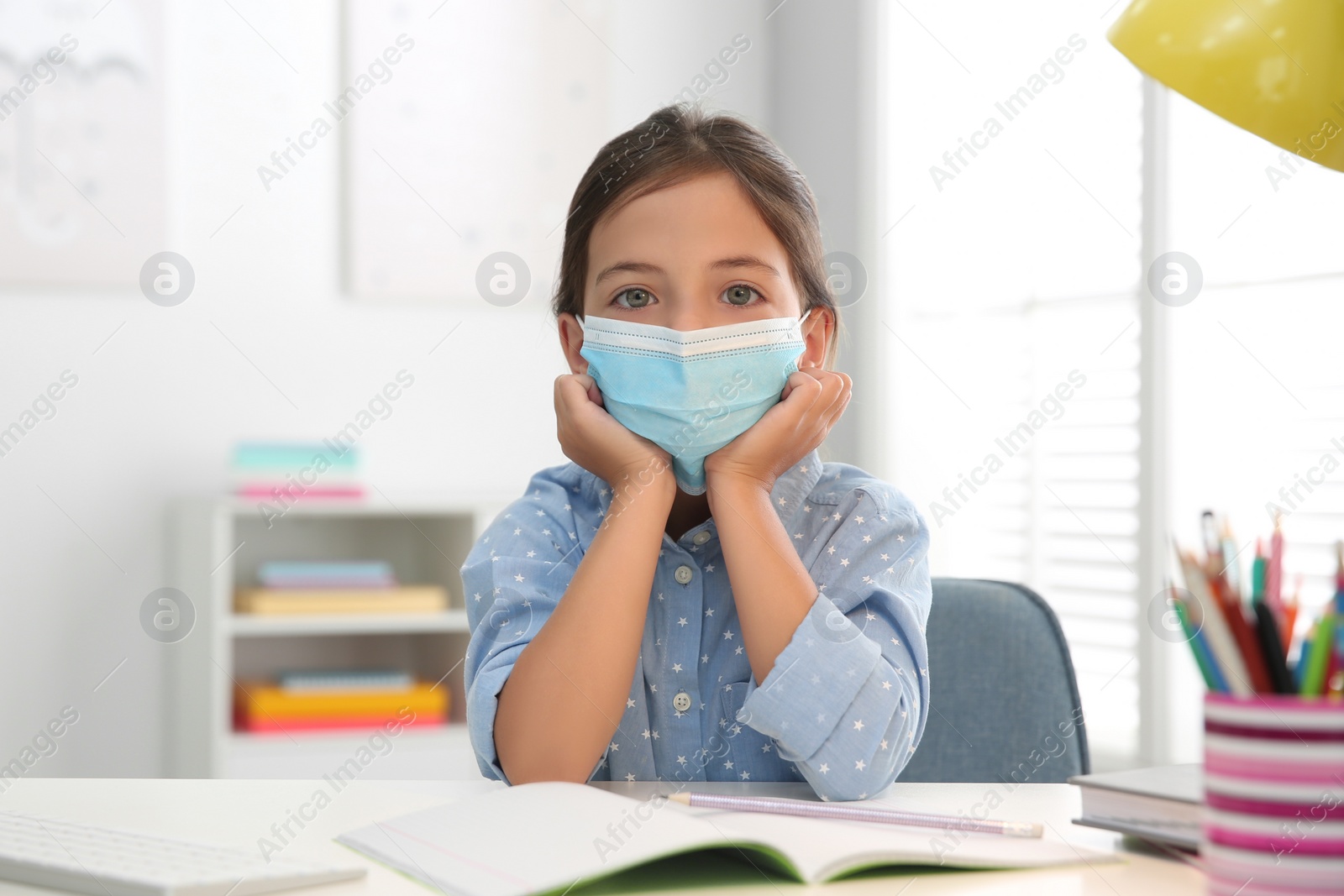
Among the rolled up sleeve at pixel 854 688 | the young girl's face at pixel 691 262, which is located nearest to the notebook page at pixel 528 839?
the rolled up sleeve at pixel 854 688

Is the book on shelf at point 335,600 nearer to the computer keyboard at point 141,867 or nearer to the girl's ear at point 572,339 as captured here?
the girl's ear at point 572,339

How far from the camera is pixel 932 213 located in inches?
117

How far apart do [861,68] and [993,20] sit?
45 centimetres

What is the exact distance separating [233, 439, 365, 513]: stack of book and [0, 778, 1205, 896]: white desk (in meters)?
1.77

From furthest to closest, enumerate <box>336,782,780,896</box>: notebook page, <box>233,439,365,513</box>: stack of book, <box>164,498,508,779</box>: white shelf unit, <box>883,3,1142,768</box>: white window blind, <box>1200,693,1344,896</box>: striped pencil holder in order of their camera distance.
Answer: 1. <box>233,439,365,513</box>: stack of book
2. <box>164,498,508,779</box>: white shelf unit
3. <box>883,3,1142,768</box>: white window blind
4. <box>336,782,780,896</box>: notebook page
5. <box>1200,693,1344,896</box>: striped pencil holder

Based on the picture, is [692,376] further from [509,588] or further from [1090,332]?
[1090,332]

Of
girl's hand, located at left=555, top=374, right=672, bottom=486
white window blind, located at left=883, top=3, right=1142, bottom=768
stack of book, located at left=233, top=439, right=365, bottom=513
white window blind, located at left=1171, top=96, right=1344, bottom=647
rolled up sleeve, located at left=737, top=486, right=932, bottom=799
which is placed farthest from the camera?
stack of book, located at left=233, top=439, right=365, bottom=513

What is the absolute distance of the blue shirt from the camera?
0.98m

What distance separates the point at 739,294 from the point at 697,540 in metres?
0.25

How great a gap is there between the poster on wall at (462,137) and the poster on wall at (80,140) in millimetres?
448

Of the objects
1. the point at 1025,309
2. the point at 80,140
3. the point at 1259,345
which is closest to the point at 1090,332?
the point at 1025,309

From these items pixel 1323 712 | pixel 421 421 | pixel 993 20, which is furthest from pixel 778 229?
pixel 421 421

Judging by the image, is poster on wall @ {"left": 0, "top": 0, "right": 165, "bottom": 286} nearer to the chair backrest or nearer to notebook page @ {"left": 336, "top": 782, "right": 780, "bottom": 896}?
the chair backrest

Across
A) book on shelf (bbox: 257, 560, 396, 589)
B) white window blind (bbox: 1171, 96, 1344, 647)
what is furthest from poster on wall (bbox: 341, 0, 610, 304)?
white window blind (bbox: 1171, 96, 1344, 647)
